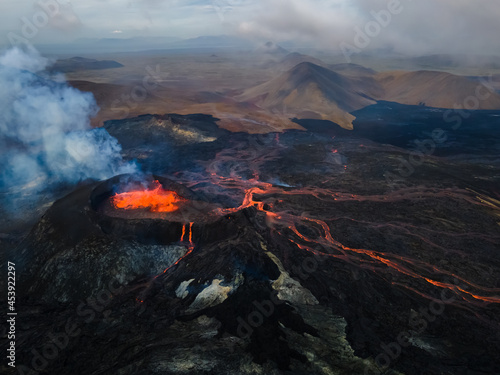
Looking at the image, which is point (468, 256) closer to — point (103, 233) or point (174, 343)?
point (174, 343)

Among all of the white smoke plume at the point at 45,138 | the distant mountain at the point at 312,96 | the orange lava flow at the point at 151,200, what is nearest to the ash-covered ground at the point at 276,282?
the orange lava flow at the point at 151,200

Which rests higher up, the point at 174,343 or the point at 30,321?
the point at 174,343

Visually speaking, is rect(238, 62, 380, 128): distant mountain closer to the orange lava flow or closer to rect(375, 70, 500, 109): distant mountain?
rect(375, 70, 500, 109): distant mountain

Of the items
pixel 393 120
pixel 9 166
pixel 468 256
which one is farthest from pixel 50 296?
pixel 393 120

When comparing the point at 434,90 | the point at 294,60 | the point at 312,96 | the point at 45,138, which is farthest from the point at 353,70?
the point at 45,138

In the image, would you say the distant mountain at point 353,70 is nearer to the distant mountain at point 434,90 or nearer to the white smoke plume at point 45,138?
the distant mountain at point 434,90

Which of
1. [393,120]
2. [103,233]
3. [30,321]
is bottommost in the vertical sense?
[30,321]
